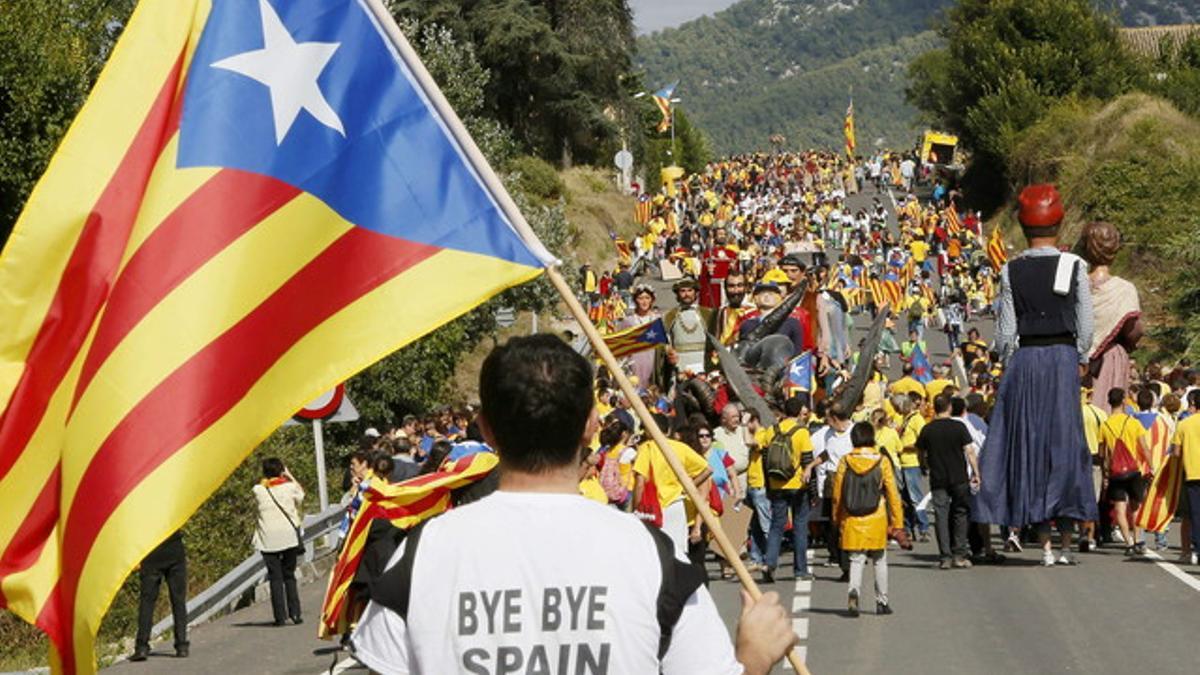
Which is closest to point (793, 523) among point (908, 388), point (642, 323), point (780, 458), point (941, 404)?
point (780, 458)

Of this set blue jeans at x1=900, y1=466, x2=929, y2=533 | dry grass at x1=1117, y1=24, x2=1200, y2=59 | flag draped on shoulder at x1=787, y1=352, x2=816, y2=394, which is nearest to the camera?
flag draped on shoulder at x1=787, y1=352, x2=816, y2=394

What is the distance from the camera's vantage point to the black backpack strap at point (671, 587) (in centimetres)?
470

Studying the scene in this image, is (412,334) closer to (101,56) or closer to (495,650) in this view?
(495,650)

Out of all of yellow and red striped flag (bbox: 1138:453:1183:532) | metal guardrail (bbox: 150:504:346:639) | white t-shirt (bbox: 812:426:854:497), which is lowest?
metal guardrail (bbox: 150:504:346:639)

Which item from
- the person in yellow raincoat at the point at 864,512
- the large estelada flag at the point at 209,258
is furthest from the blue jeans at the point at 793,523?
the large estelada flag at the point at 209,258

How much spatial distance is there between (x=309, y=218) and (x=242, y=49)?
586 mm

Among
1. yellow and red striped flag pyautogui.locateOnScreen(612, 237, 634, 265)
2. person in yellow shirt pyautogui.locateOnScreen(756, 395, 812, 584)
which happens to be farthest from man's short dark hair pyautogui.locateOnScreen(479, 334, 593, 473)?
yellow and red striped flag pyautogui.locateOnScreen(612, 237, 634, 265)

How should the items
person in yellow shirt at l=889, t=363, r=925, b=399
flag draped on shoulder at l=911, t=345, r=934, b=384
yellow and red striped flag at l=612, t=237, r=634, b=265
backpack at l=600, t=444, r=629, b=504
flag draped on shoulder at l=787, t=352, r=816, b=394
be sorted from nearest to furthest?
backpack at l=600, t=444, r=629, b=504 → flag draped on shoulder at l=787, t=352, r=816, b=394 → person in yellow shirt at l=889, t=363, r=925, b=399 → flag draped on shoulder at l=911, t=345, r=934, b=384 → yellow and red striped flag at l=612, t=237, r=634, b=265

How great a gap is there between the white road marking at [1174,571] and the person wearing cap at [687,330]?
495 cm

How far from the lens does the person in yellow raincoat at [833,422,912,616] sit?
18.4m

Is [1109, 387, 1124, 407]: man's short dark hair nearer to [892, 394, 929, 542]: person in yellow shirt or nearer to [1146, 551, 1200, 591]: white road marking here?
[1146, 551, 1200, 591]: white road marking

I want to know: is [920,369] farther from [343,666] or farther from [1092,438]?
[343,666]

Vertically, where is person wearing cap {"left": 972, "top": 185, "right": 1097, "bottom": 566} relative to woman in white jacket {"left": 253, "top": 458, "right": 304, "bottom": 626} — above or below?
above

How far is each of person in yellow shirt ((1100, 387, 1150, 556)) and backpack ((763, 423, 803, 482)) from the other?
284cm
